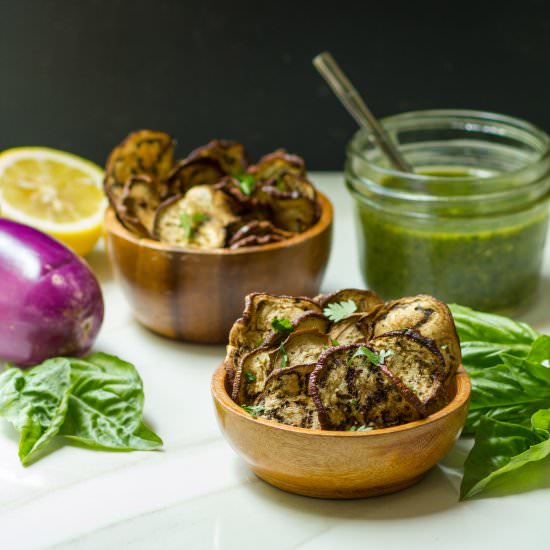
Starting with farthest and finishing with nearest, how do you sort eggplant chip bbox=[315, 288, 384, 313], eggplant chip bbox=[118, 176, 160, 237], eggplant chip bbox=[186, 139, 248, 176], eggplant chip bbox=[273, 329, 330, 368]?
eggplant chip bbox=[186, 139, 248, 176] < eggplant chip bbox=[118, 176, 160, 237] < eggplant chip bbox=[315, 288, 384, 313] < eggplant chip bbox=[273, 329, 330, 368]

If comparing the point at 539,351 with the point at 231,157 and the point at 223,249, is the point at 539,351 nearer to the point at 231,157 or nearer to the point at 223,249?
the point at 223,249

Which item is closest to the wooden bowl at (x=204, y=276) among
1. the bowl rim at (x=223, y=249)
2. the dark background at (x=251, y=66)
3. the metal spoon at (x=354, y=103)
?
the bowl rim at (x=223, y=249)

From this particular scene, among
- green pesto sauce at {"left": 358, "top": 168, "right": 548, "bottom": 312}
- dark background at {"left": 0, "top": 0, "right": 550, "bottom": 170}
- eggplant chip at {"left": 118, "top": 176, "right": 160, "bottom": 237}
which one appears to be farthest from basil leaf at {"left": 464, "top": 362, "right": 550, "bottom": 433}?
dark background at {"left": 0, "top": 0, "right": 550, "bottom": 170}

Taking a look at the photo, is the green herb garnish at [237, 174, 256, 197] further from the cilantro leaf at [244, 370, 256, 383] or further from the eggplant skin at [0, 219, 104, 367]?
the cilantro leaf at [244, 370, 256, 383]

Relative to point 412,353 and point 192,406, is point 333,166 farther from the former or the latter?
point 412,353

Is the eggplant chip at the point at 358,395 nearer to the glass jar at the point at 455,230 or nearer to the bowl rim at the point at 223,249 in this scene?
the bowl rim at the point at 223,249
